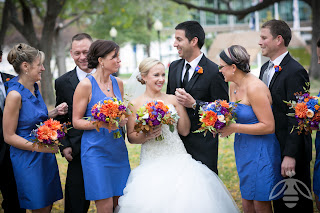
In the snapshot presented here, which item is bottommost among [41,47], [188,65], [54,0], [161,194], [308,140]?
[161,194]

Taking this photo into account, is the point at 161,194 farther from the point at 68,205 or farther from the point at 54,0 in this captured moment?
the point at 54,0

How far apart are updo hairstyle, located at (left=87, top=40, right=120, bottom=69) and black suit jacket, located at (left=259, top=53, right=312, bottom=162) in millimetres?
2088

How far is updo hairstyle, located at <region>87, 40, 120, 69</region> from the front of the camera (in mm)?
4707

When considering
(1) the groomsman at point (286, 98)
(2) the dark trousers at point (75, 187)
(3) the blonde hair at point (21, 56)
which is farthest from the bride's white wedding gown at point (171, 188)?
(3) the blonde hair at point (21, 56)

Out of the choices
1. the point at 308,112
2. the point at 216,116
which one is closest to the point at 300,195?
the point at 308,112

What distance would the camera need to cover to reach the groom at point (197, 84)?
524 centimetres

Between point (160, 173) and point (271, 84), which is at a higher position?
point (271, 84)

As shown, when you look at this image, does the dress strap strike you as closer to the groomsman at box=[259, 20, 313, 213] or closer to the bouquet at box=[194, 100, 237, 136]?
the bouquet at box=[194, 100, 237, 136]

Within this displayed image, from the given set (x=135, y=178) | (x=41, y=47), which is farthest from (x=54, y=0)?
(x=135, y=178)

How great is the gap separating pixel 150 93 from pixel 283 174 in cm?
195

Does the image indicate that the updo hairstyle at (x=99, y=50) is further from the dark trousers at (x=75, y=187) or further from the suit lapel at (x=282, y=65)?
the suit lapel at (x=282, y=65)

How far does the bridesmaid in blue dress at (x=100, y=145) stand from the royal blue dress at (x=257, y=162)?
4.89 feet

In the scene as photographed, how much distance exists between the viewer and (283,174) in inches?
175

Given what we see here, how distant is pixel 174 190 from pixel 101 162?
3.21ft
